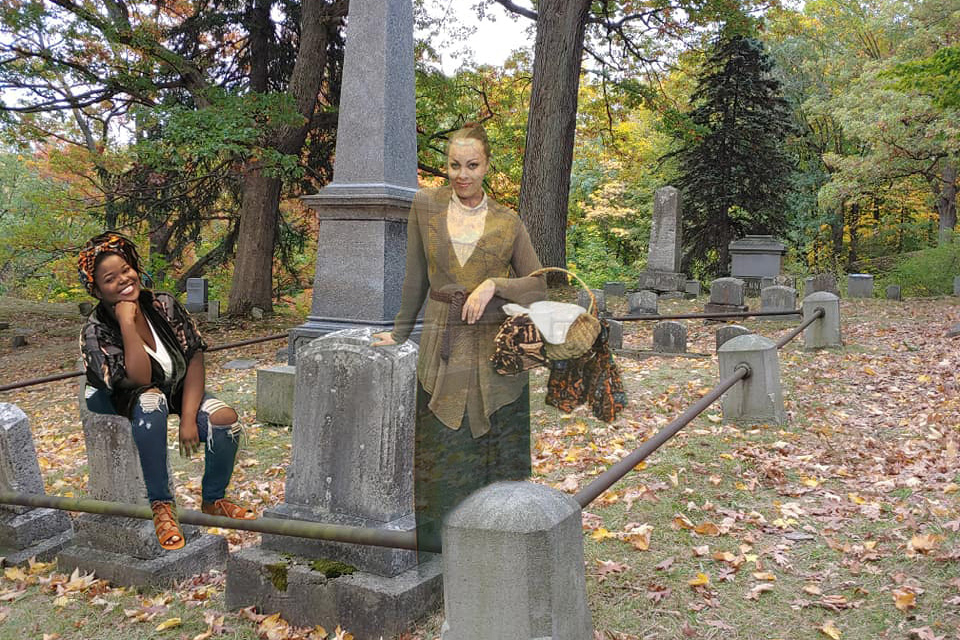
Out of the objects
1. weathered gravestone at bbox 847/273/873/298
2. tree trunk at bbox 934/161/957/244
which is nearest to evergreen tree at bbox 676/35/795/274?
weathered gravestone at bbox 847/273/873/298

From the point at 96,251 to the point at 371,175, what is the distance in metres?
2.13

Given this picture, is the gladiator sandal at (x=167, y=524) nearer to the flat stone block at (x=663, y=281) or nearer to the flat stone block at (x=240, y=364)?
the flat stone block at (x=240, y=364)

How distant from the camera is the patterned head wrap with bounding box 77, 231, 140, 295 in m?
2.03

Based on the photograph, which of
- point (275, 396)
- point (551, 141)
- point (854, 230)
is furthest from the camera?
point (854, 230)

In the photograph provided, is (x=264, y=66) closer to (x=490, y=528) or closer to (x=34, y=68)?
(x=34, y=68)

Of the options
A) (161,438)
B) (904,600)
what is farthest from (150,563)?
(904,600)

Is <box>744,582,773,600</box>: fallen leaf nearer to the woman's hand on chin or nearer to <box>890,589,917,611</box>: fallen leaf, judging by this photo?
<box>890,589,917,611</box>: fallen leaf

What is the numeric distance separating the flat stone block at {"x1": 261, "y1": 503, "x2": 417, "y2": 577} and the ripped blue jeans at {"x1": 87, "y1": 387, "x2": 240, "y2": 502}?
1032 mm

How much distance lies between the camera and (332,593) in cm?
340

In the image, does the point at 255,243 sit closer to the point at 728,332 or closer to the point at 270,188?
the point at 270,188

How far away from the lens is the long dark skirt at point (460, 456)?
212 centimetres

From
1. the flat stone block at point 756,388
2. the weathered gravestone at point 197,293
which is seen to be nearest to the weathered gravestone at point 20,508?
the flat stone block at point 756,388

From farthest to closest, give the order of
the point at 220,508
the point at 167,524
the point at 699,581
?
the point at 699,581, the point at 220,508, the point at 167,524

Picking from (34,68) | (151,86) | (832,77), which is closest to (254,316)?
(151,86)
